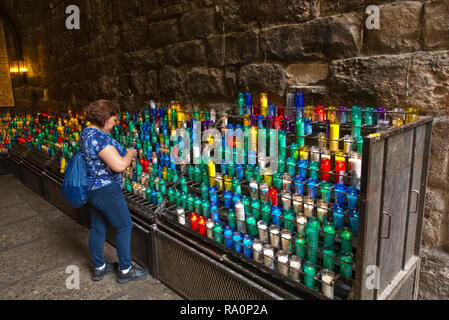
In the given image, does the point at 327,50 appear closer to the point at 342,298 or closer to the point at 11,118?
the point at 342,298

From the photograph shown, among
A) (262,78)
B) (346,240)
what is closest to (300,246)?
(346,240)

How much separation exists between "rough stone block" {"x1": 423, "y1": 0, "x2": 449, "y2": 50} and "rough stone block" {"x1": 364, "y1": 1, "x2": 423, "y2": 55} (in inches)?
1.5

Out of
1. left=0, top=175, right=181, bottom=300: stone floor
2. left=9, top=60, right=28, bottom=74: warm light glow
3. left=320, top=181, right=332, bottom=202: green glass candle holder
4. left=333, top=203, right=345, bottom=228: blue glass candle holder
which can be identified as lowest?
left=0, top=175, right=181, bottom=300: stone floor

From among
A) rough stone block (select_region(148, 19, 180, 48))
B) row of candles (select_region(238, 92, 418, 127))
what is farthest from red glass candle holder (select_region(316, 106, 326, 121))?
rough stone block (select_region(148, 19, 180, 48))

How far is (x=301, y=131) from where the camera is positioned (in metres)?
2.12

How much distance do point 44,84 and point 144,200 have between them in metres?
4.94

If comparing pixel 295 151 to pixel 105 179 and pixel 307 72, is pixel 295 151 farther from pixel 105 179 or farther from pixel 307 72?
pixel 105 179

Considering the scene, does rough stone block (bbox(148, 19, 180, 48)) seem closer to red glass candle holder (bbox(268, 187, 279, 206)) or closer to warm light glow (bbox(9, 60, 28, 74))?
red glass candle holder (bbox(268, 187, 279, 206))

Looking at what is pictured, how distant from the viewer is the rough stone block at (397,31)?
6.35 ft

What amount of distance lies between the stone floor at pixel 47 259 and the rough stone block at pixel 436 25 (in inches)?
95.2

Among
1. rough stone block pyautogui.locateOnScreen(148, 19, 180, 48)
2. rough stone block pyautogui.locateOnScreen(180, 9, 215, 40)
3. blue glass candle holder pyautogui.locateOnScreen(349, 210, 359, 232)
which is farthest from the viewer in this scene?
rough stone block pyautogui.locateOnScreen(148, 19, 180, 48)

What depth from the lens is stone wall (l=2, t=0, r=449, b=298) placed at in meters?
1.95

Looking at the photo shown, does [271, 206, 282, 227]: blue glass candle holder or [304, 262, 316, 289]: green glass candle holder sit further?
[271, 206, 282, 227]: blue glass candle holder

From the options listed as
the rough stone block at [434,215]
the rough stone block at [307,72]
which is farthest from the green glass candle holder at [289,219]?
the rough stone block at [307,72]
